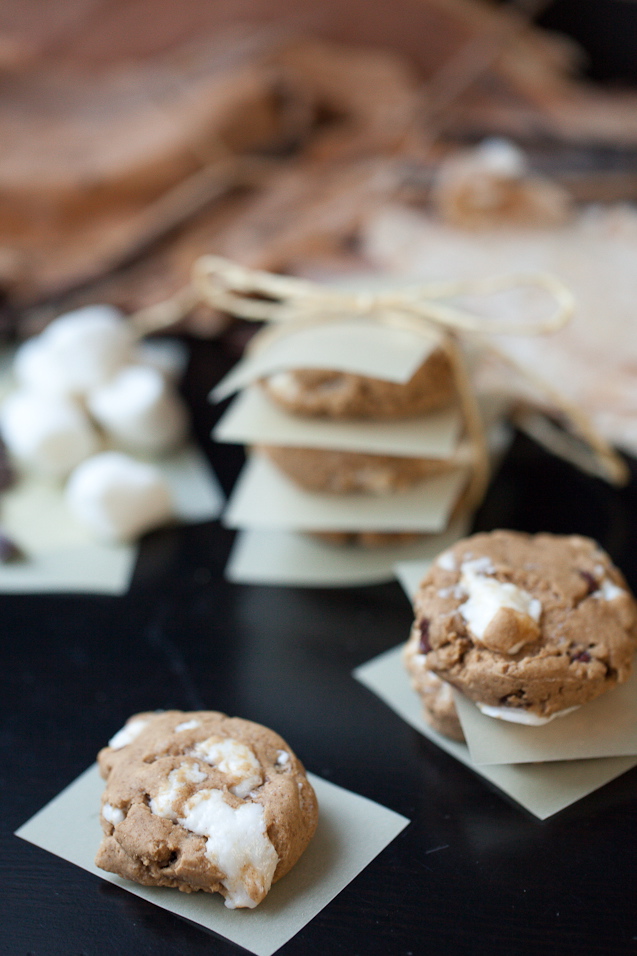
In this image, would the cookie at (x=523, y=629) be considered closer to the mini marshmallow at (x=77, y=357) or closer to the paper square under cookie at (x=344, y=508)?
the paper square under cookie at (x=344, y=508)

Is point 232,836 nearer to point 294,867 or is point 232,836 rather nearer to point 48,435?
point 294,867

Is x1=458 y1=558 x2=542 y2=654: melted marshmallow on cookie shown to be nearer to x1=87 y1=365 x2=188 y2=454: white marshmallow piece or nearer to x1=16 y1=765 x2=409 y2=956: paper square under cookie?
x1=16 y1=765 x2=409 y2=956: paper square under cookie

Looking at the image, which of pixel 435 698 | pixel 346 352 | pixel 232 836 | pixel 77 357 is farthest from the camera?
pixel 77 357

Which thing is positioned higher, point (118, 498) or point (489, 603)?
point (489, 603)

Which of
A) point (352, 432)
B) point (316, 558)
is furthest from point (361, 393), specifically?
point (316, 558)

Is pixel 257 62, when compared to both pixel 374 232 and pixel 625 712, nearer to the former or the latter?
pixel 374 232

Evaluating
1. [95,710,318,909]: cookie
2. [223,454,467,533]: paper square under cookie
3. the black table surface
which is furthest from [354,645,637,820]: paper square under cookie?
[223,454,467,533]: paper square under cookie
